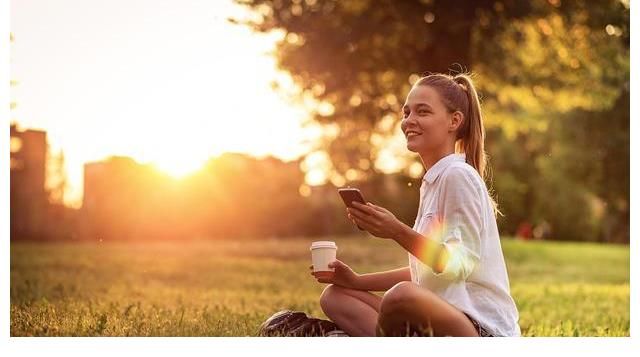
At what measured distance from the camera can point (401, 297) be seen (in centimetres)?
342

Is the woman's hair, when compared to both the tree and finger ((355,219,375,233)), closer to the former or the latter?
finger ((355,219,375,233))

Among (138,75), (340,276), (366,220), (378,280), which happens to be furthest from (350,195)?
(138,75)

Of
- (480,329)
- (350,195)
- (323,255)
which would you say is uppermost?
(350,195)

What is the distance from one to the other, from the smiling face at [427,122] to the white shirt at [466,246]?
0.41 feet

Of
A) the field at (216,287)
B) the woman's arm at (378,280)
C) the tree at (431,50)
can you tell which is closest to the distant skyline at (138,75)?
the tree at (431,50)

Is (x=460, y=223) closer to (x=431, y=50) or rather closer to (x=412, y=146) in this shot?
(x=412, y=146)

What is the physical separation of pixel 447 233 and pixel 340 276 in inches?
31.8

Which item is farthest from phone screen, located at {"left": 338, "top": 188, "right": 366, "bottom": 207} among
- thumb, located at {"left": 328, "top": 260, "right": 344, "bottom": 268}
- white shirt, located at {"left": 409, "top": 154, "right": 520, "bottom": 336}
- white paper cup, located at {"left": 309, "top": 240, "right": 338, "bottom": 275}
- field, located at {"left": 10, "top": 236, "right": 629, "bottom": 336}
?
field, located at {"left": 10, "top": 236, "right": 629, "bottom": 336}

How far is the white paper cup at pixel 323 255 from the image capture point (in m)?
3.84

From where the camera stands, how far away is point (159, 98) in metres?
12.5

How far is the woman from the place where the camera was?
339 centimetres

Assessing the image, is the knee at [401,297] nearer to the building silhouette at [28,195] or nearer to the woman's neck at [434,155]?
the woman's neck at [434,155]

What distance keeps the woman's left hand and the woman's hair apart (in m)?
0.66
